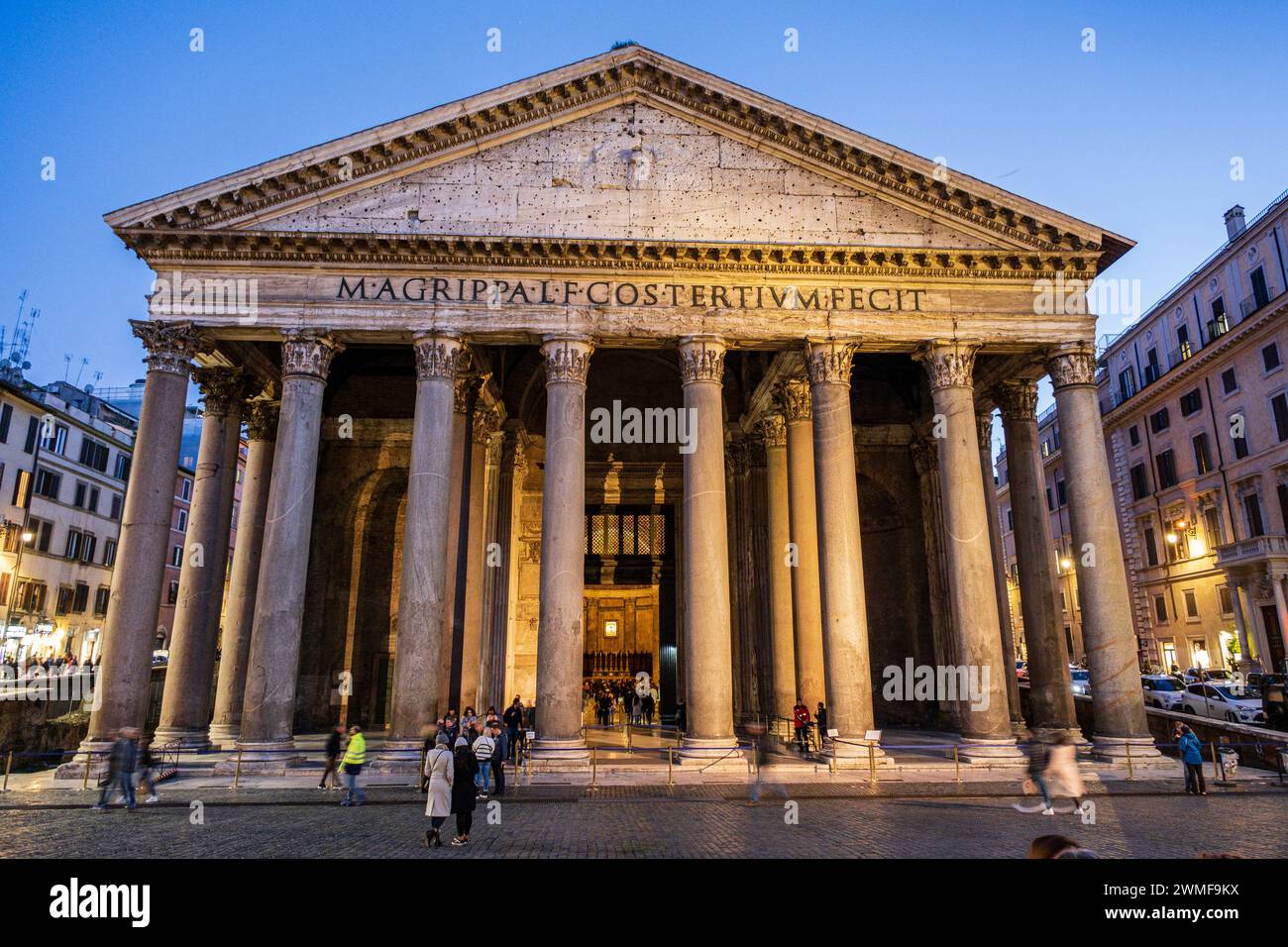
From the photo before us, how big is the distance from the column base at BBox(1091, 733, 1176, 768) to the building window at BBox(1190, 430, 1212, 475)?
2648 cm

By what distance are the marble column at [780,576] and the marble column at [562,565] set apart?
6.40 m

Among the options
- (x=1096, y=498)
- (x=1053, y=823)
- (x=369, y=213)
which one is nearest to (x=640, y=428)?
(x=369, y=213)

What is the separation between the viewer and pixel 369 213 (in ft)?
56.3

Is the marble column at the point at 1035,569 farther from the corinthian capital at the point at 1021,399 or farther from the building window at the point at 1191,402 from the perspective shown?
the building window at the point at 1191,402

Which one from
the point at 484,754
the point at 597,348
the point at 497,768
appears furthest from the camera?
the point at 597,348

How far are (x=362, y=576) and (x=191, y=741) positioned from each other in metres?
6.98

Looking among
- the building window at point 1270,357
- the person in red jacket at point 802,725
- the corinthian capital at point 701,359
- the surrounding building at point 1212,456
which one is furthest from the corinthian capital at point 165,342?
the building window at point 1270,357

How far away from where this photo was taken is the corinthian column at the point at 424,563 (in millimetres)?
15227

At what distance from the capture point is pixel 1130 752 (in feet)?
50.7

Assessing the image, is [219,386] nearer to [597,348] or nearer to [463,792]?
[597,348]

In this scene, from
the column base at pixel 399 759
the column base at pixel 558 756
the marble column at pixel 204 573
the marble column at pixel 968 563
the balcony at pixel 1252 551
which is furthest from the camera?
the balcony at pixel 1252 551

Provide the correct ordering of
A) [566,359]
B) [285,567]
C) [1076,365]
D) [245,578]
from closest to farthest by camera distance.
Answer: [285,567] < [566,359] < [1076,365] < [245,578]

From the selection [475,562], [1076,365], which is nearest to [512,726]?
[475,562]

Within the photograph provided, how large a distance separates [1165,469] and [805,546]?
30.6 meters
